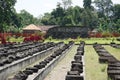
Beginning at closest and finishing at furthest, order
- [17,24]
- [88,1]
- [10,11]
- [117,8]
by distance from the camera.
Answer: [10,11] < [17,24] < [117,8] < [88,1]

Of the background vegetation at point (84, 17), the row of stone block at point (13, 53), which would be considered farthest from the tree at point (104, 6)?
the row of stone block at point (13, 53)

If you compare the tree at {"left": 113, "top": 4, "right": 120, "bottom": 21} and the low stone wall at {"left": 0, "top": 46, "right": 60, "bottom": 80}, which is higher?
the tree at {"left": 113, "top": 4, "right": 120, "bottom": 21}

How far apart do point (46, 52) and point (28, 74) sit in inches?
539

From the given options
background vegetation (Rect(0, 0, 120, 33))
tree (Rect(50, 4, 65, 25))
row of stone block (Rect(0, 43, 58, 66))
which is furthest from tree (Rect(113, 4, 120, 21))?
row of stone block (Rect(0, 43, 58, 66))

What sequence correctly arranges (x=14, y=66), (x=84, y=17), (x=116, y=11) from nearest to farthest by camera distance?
(x=14, y=66) → (x=84, y=17) → (x=116, y=11)

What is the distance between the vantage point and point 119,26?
9519cm

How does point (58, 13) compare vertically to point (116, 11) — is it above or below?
below

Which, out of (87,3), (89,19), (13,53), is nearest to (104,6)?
(87,3)

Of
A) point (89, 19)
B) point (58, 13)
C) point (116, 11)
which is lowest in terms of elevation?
point (89, 19)

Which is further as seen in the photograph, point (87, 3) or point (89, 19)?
point (87, 3)

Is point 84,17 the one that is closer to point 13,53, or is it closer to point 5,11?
point 5,11

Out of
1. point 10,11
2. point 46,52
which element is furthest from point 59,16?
point 46,52

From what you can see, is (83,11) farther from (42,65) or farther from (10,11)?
(42,65)

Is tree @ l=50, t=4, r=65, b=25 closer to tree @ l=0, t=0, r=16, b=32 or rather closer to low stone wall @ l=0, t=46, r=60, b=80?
tree @ l=0, t=0, r=16, b=32
